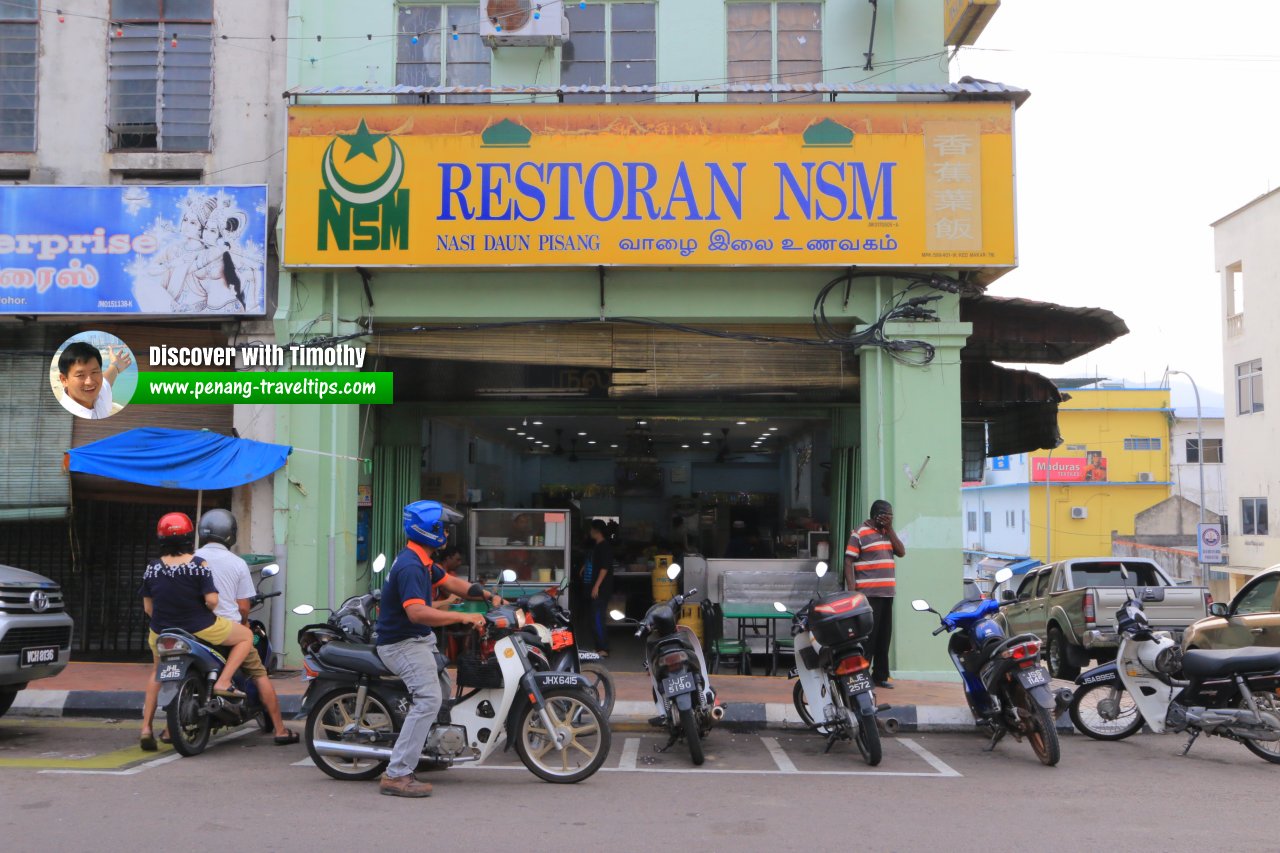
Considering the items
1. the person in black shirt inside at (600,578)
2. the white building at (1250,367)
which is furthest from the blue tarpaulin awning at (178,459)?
the white building at (1250,367)

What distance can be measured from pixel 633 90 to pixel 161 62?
569cm

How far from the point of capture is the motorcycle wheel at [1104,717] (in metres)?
8.96

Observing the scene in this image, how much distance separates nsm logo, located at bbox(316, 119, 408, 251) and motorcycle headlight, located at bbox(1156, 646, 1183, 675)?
8412 millimetres

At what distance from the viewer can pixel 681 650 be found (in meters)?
7.86

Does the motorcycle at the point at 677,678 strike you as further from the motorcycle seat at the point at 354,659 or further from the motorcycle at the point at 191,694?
the motorcycle at the point at 191,694

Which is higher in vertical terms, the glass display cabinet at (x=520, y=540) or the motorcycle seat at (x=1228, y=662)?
the glass display cabinet at (x=520, y=540)

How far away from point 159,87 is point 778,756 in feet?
34.1

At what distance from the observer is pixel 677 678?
772 centimetres

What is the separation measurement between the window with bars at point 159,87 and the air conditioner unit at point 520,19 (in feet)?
11.2

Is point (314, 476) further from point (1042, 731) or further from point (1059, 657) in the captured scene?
point (1059, 657)

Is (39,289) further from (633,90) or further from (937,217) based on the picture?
(937,217)

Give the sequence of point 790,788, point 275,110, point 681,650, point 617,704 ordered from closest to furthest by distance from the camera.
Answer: point 790,788
point 681,650
point 617,704
point 275,110

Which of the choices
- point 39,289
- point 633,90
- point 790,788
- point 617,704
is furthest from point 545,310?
point 790,788

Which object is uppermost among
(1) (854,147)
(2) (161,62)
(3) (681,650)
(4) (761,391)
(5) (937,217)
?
(2) (161,62)
